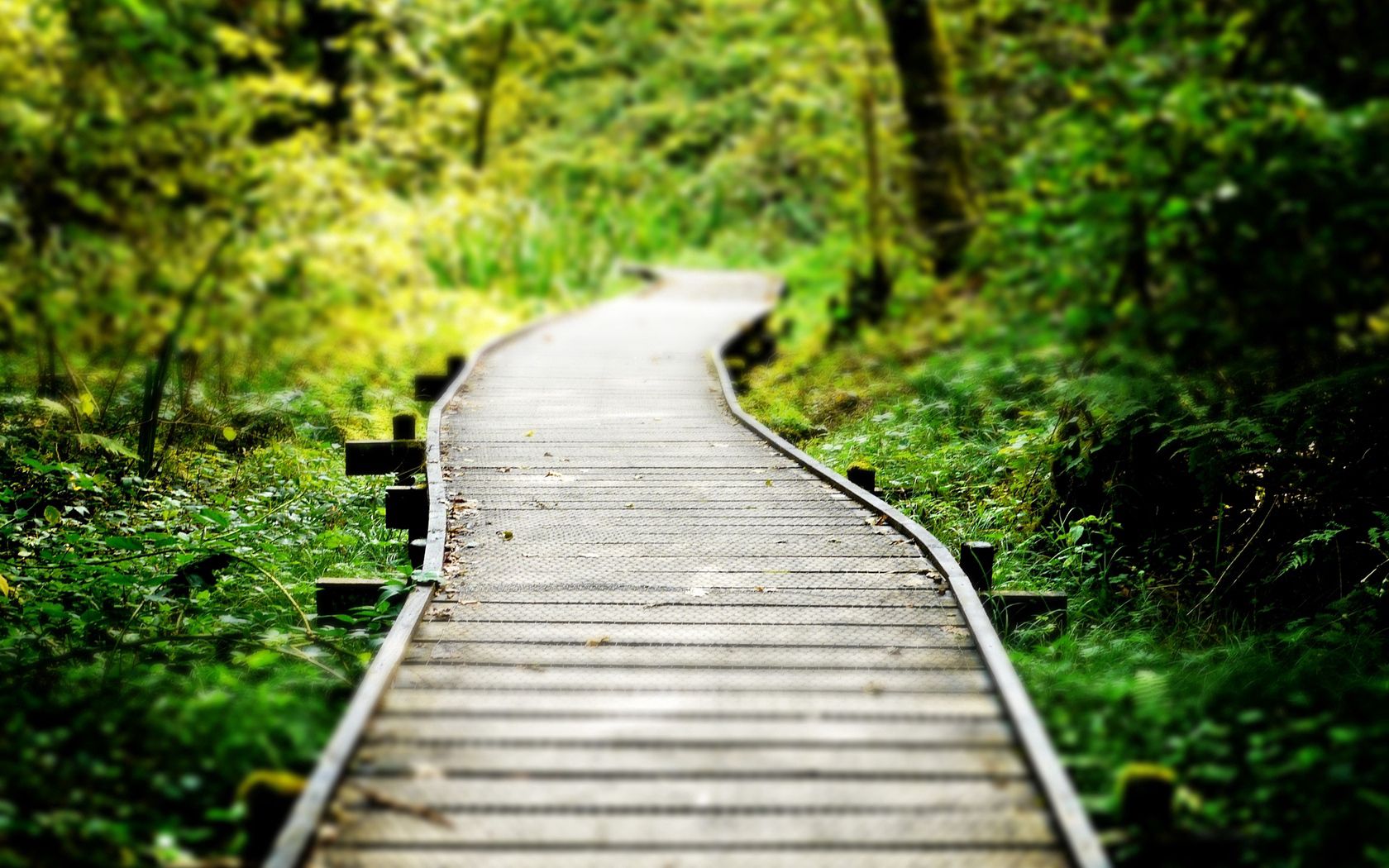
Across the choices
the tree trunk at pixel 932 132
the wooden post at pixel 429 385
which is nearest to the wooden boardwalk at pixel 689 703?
the wooden post at pixel 429 385

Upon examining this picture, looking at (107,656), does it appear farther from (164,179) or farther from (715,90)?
(715,90)

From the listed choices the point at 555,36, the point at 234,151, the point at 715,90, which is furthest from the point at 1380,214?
the point at 715,90

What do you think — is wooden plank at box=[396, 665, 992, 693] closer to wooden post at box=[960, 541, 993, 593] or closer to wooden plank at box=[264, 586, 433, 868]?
wooden plank at box=[264, 586, 433, 868]

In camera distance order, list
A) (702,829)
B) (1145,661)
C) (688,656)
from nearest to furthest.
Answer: (702,829)
(688,656)
(1145,661)

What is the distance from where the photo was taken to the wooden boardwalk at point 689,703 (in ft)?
10.1

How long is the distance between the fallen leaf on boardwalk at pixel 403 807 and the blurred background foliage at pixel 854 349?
0.44 metres

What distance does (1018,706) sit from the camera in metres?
3.71

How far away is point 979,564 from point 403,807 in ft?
9.49

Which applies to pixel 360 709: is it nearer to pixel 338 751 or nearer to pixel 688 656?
pixel 338 751

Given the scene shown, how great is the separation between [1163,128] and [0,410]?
9672 millimetres

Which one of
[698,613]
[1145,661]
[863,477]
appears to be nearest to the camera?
[698,613]

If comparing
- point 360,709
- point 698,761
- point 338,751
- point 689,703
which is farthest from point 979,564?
point 338,751

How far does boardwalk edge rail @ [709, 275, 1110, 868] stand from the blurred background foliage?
0.57 feet

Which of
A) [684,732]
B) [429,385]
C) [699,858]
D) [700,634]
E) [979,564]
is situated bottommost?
[699,858]
